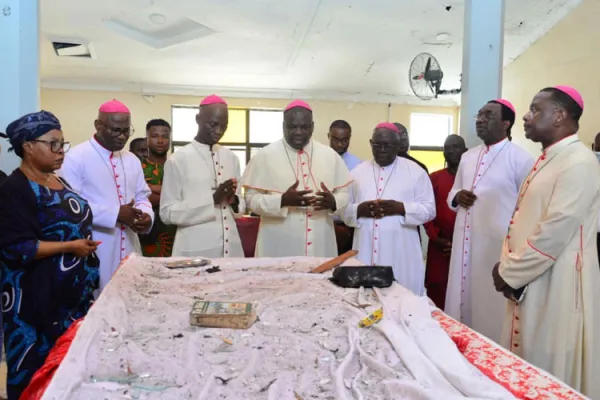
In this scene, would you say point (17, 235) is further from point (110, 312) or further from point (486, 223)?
point (486, 223)

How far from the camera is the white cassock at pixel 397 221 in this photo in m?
3.99

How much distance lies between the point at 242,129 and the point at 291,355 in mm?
9397

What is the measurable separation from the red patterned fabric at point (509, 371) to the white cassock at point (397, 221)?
7.00 ft

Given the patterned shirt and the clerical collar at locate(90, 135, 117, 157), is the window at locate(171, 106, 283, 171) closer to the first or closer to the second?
the patterned shirt

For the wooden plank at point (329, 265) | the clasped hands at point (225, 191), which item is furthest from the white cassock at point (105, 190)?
the wooden plank at point (329, 265)

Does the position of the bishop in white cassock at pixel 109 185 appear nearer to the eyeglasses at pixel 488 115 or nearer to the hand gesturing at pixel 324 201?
the hand gesturing at pixel 324 201

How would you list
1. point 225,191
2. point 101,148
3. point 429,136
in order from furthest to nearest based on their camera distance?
1. point 429,136
2. point 225,191
3. point 101,148

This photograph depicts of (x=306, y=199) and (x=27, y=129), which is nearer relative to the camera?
(x=27, y=129)

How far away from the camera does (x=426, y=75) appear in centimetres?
632

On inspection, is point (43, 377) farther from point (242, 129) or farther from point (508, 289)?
point (242, 129)

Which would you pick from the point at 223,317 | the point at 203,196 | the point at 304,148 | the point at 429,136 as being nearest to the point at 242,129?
the point at 429,136

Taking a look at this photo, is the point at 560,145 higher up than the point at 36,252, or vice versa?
the point at 560,145

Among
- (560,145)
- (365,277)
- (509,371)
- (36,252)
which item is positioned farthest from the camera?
(560,145)

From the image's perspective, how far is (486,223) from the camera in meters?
3.83
